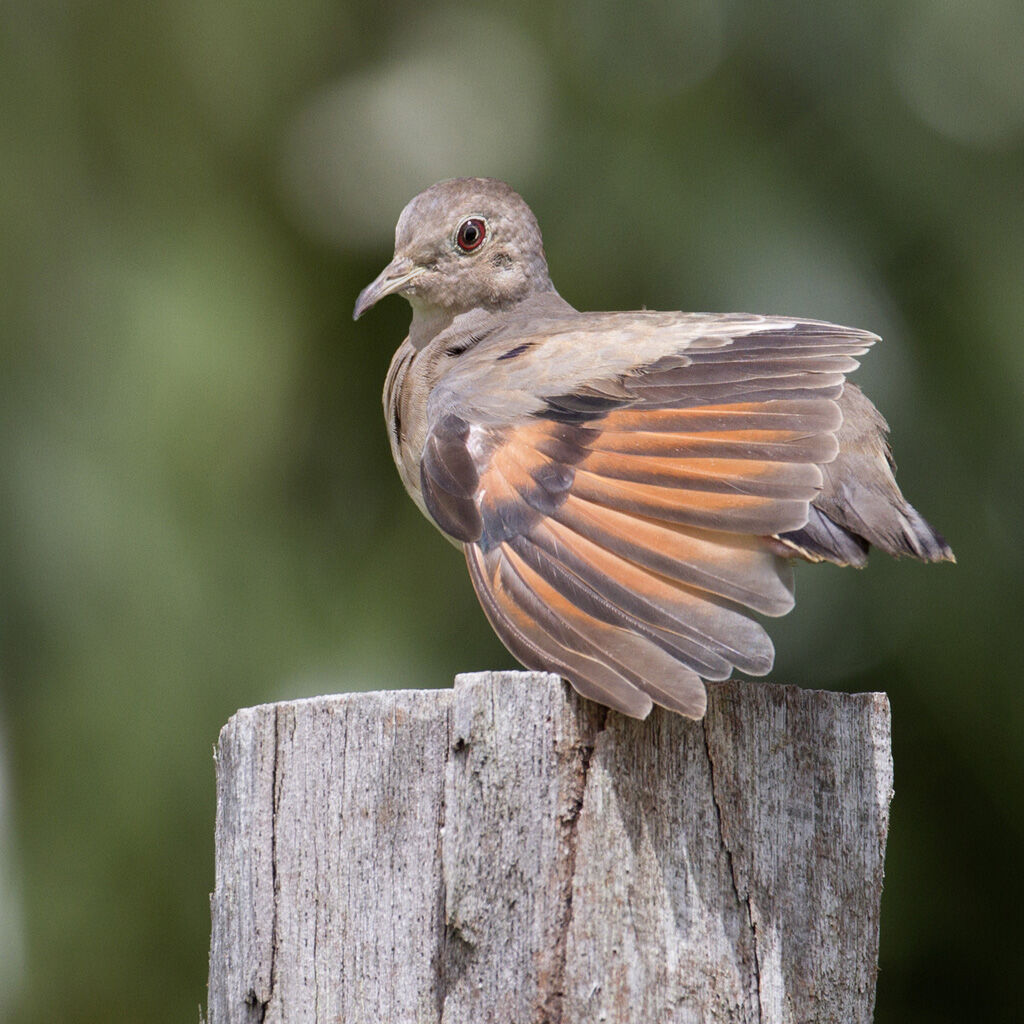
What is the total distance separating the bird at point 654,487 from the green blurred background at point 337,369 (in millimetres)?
2844

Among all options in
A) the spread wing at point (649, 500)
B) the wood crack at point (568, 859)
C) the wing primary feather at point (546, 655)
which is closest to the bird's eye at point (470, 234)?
the spread wing at point (649, 500)

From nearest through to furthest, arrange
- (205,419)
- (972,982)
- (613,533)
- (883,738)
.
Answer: (883,738) → (613,533) → (972,982) → (205,419)

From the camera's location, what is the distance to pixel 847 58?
731 centimetres

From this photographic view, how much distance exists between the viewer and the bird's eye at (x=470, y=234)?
5.18 m

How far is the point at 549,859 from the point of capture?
→ 240 cm

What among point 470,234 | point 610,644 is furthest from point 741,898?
point 470,234

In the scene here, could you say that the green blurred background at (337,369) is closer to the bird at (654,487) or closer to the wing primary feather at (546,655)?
the bird at (654,487)

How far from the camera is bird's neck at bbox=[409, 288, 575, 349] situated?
507 cm

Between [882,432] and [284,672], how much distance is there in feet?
12.2

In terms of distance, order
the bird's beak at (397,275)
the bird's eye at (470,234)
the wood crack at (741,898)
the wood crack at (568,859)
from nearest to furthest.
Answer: the wood crack at (568,859) → the wood crack at (741,898) → the bird's beak at (397,275) → the bird's eye at (470,234)

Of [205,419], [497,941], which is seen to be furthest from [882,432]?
[205,419]

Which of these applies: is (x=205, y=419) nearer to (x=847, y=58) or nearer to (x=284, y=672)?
(x=284, y=672)

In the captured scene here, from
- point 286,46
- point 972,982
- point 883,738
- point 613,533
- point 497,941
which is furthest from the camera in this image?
point 286,46

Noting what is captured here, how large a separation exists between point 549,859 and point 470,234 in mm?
3232
